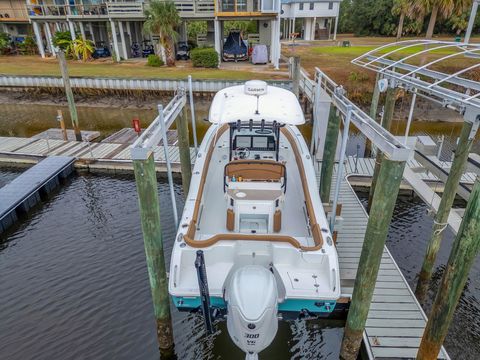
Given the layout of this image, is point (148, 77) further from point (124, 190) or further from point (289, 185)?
point (289, 185)

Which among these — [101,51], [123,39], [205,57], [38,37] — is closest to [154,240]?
[205,57]

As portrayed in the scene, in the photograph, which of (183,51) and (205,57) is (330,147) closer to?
(205,57)

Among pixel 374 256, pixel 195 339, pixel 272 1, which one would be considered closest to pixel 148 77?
pixel 272 1

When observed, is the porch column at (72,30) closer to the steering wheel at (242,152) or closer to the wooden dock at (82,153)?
the wooden dock at (82,153)

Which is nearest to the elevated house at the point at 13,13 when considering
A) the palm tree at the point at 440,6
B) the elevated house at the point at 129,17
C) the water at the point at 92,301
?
the elevated house at the point at 129,17

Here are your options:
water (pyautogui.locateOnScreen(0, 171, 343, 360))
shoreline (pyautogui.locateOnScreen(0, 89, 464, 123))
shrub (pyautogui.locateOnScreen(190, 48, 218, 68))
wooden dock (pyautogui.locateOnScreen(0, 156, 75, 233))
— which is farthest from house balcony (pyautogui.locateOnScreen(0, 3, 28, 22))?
water (pyautogui.locateOnScreen(0, 171, 343, 360))

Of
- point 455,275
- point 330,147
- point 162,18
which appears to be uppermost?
point 162,18

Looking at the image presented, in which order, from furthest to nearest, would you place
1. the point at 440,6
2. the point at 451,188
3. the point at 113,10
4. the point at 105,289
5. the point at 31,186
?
the point at 113,10 < the point at 440,6 < the point at 31,186 < the point at 105,289 < the point at 451,188
